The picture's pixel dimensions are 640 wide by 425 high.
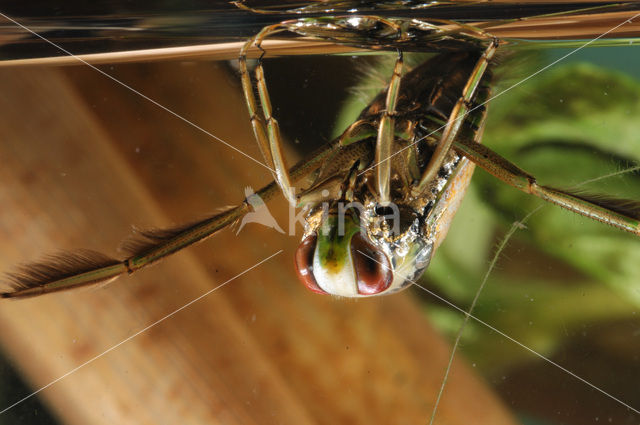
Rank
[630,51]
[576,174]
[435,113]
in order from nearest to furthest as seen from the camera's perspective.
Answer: [435,113] < [630,51] < [576,174]

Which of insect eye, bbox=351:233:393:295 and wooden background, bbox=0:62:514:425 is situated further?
wooden background, bbox=0:62:514:425

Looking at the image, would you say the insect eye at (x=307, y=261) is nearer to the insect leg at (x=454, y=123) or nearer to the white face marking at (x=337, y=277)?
the white face marking at (x=337, y=277)

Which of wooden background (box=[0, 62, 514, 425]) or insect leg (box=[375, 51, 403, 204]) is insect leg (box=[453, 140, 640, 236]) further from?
wooden background (box=[0, 62, 514, 425])

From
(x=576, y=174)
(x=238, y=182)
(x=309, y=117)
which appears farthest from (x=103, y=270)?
(x=576, y=174)

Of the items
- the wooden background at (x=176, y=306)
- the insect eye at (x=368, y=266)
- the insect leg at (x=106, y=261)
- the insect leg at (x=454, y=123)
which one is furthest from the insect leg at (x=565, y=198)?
the wooden background at (x=176, y=306)

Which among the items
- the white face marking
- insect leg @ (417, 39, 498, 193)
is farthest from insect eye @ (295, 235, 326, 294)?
insect leg @ (417, 39, 498, 193)

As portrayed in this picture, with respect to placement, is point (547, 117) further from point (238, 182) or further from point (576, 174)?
point (238, 182)
